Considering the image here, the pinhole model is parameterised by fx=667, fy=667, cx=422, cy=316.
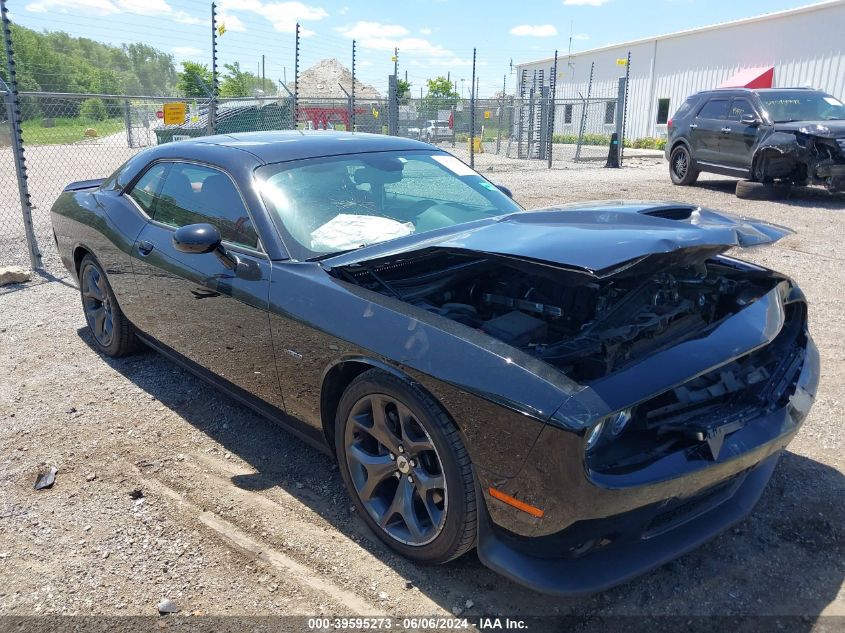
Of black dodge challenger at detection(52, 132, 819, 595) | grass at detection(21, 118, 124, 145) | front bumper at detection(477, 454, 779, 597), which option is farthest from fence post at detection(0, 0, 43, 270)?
grass at detection(21, 118, 124, 145)

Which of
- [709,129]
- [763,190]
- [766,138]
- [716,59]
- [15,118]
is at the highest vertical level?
[716,59]

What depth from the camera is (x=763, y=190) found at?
35.4 feet

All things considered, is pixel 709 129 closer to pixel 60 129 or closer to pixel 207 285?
pixel 207 285

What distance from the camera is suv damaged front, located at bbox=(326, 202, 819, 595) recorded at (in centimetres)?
205

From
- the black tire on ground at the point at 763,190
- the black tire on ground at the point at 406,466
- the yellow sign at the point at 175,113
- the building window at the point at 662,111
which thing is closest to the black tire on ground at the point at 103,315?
the black tire on ground at the point at 406,466

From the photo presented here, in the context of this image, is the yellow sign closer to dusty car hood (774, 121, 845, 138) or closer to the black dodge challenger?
the black dodge challenger

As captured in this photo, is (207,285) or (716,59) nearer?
(207,285)

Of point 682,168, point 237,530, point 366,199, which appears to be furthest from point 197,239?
point 682,168

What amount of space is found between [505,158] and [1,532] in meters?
19.2

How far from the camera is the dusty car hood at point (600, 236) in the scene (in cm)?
230

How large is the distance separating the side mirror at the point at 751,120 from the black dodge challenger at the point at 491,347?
351 inches

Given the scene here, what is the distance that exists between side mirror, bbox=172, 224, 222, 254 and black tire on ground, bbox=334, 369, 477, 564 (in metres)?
1.00

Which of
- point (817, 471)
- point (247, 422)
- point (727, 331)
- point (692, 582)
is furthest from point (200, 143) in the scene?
point (817, 471)

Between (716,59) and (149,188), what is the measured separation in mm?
28267
